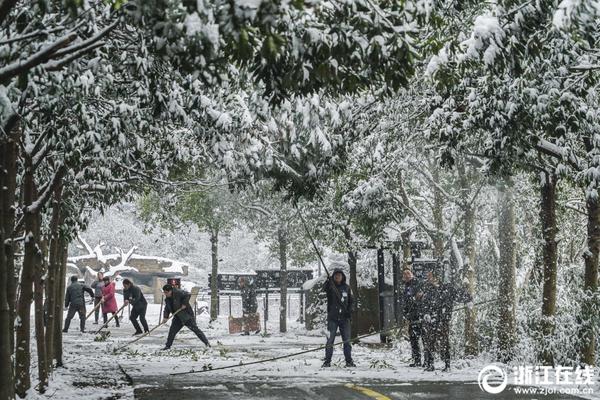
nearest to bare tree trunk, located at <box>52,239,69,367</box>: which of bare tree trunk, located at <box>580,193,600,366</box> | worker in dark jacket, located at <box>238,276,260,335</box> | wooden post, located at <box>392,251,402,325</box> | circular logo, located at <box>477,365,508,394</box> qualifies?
circular logo, located at <box>477,365,508,394</box>

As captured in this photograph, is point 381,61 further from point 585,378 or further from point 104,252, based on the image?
point 104,252

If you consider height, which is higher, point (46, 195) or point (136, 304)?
point (46, 195)

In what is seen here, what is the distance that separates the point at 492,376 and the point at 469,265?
194 inches

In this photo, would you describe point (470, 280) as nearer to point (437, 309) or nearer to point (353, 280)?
point (437, 309)

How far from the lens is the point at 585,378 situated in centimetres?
1034

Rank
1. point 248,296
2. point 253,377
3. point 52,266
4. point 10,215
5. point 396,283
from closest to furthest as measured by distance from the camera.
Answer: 1. point 10,215
2. point 253,377
3. point 52,266
4. point 396,283
5. point 248,296

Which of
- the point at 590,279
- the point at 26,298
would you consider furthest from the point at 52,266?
the point at 590,279

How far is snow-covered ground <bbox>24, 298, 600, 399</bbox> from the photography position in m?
10.4

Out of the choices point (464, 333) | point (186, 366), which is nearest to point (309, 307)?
point (464, 333)

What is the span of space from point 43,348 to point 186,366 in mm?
3667

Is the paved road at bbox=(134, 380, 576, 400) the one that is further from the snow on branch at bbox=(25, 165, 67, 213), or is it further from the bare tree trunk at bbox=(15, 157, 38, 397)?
the snow on branch at bbox=(25, 165, 67, 213)

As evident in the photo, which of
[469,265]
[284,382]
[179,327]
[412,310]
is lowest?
[284,382]

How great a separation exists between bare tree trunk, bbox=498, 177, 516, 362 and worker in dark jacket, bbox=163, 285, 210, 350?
667cm

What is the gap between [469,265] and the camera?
15789 millimetres
